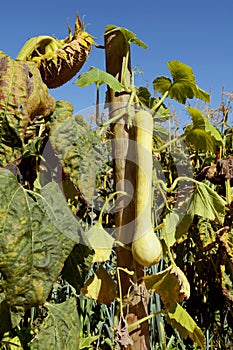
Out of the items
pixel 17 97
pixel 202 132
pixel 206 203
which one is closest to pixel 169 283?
pixel 206 203

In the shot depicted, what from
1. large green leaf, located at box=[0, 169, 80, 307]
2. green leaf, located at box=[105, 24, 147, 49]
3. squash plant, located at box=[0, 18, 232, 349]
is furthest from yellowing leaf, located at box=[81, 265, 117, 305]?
green leaf, located at box=[105, 24, 147, 49]

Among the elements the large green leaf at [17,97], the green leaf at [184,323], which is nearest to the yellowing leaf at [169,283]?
the green leaf at [184,323]

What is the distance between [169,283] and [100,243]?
0.60ft

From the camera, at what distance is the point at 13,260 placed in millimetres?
650

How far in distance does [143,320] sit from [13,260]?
1.41 ft

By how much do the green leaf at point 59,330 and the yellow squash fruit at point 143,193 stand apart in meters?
0.17

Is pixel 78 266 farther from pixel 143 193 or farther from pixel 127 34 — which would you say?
pixel 127 34

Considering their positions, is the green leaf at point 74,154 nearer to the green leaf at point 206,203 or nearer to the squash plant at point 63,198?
the squash plant at point 63,198

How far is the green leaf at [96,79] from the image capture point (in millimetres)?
896

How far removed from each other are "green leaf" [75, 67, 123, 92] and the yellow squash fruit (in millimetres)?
77

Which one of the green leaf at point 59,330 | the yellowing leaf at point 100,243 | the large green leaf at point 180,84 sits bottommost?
the green leaf at point 59,330

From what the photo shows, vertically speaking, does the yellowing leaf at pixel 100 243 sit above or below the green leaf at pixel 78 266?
above

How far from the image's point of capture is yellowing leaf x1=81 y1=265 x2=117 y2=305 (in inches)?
38.7

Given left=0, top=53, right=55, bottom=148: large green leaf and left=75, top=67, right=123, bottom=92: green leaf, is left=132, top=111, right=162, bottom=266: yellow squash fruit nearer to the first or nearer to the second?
left=75, top=67, right=123, bottom=92: green leaf
